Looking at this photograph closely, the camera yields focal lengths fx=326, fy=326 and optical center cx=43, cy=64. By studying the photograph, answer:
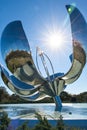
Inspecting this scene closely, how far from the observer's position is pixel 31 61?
2028 centimetres

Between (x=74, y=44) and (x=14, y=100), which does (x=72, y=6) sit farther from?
(x=14, y=100)

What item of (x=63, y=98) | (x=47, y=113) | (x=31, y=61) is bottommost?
(x=63, y=98)

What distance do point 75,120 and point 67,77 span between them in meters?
8.22

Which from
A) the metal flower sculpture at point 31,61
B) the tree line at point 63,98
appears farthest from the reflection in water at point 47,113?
the tree line at point 63,98

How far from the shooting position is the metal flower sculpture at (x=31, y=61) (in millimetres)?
20250

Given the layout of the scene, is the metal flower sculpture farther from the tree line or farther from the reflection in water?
the tree line

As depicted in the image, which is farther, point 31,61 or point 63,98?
point 63,98

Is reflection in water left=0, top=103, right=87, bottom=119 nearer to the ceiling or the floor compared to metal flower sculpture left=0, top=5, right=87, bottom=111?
nearer to the floor

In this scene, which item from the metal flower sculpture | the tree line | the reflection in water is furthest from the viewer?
the tree line

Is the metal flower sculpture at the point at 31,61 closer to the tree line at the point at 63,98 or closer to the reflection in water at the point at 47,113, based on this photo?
the reflection in water at the point at 47,113

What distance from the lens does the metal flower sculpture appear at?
2025cm

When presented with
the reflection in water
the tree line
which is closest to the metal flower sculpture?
the reflection in water

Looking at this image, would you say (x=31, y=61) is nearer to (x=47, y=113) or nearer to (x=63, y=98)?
(x=47, y=113)

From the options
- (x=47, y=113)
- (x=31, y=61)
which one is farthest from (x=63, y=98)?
(x=47, y=113)
